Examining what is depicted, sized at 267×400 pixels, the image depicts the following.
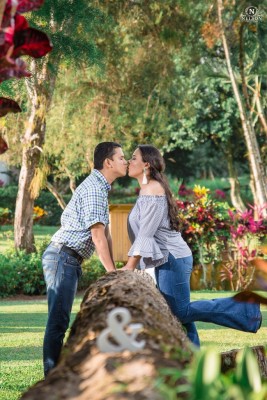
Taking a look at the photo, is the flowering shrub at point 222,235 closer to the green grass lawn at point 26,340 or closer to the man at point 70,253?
the green grass lawn at point 26,340

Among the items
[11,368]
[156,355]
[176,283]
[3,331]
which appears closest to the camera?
[156,355]

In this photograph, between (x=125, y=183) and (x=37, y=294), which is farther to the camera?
(x=125, y=183)

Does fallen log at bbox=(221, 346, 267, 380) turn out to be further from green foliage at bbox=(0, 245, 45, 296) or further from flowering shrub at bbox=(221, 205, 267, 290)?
flowering shrub at bbox=(221, 205, 267, 290)

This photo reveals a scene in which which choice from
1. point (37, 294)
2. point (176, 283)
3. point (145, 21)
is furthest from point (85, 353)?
point (145, 21)

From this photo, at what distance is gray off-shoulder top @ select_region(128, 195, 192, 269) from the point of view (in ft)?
22.4

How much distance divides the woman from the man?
57 cm

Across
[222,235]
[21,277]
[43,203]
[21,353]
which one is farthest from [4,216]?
[21,353]

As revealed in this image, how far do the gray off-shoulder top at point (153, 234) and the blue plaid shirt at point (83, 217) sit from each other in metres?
0.45

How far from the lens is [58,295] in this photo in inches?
248

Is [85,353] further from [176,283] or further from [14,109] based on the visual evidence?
[176,283]

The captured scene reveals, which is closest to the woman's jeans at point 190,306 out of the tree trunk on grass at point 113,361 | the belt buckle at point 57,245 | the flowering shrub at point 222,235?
the belt buckle at point 57,245

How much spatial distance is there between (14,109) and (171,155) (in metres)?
36.7

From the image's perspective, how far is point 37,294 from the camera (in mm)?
16641

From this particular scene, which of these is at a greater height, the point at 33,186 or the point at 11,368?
the point at 33,186
